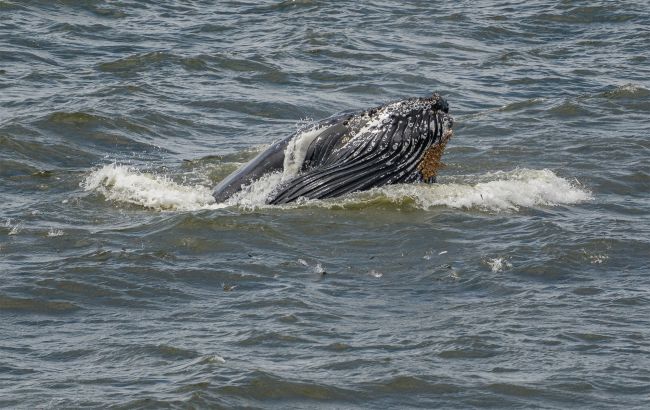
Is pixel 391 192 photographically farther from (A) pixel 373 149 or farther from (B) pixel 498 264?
(B) pixel 498 264

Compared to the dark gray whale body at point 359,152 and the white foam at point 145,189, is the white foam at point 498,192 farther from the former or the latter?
the white foam at point 145,189

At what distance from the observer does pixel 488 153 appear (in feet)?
54.4

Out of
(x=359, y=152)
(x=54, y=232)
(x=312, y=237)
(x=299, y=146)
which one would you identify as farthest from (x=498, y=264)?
(x=54, y=232)

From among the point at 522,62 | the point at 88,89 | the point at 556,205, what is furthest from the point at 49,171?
the point at 522,62

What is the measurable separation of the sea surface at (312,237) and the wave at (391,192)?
31mm

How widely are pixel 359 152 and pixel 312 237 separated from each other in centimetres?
98

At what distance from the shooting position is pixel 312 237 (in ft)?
41.5

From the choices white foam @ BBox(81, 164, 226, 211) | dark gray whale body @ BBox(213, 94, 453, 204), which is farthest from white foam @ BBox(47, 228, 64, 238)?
dark gray whale body @ BBox(213, 94, 453, 204)

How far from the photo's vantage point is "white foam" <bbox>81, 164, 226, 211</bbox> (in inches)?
554

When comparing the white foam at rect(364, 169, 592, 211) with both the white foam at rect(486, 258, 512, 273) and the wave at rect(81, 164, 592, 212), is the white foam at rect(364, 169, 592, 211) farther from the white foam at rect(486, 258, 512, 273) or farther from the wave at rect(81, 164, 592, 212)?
the white foam at rect(486, 258, 512, 273)

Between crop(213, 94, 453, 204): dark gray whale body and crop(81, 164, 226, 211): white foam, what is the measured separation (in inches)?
34.2

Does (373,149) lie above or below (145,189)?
above

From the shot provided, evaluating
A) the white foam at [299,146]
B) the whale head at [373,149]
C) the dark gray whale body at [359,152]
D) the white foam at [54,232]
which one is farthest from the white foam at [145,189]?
the white foam at [54,232]

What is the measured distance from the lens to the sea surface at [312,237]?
9.23m
